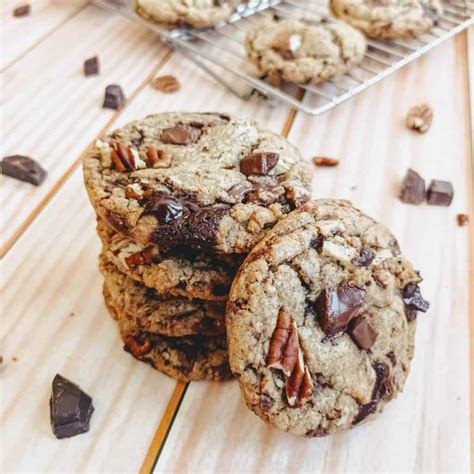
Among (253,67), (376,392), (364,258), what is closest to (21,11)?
(253,67)

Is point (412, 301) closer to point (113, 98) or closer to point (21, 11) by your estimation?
point (113, 98)

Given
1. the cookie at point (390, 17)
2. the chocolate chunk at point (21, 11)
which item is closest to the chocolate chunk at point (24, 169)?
the chocolate chunk at point (21, 11)

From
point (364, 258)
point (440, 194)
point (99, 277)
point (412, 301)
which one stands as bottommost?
point (99, 277)

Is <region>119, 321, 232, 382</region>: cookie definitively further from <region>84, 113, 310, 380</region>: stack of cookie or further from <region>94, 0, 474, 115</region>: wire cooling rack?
<region>94, 0, 474, 115</region>: wire cooling rack

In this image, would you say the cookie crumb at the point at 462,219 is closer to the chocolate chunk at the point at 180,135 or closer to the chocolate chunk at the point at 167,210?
the chocolate chunk at the point at 180,135

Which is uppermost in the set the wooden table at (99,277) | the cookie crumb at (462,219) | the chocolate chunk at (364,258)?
the chocolate chunk at (364,258)

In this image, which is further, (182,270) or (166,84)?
(166,84)

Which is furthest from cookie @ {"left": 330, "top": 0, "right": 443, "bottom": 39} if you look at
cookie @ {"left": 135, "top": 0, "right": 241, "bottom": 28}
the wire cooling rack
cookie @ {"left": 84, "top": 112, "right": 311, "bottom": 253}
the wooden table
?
cookie @ {"left": 84, "top": 112, "right": 311, "bottom": 253}
